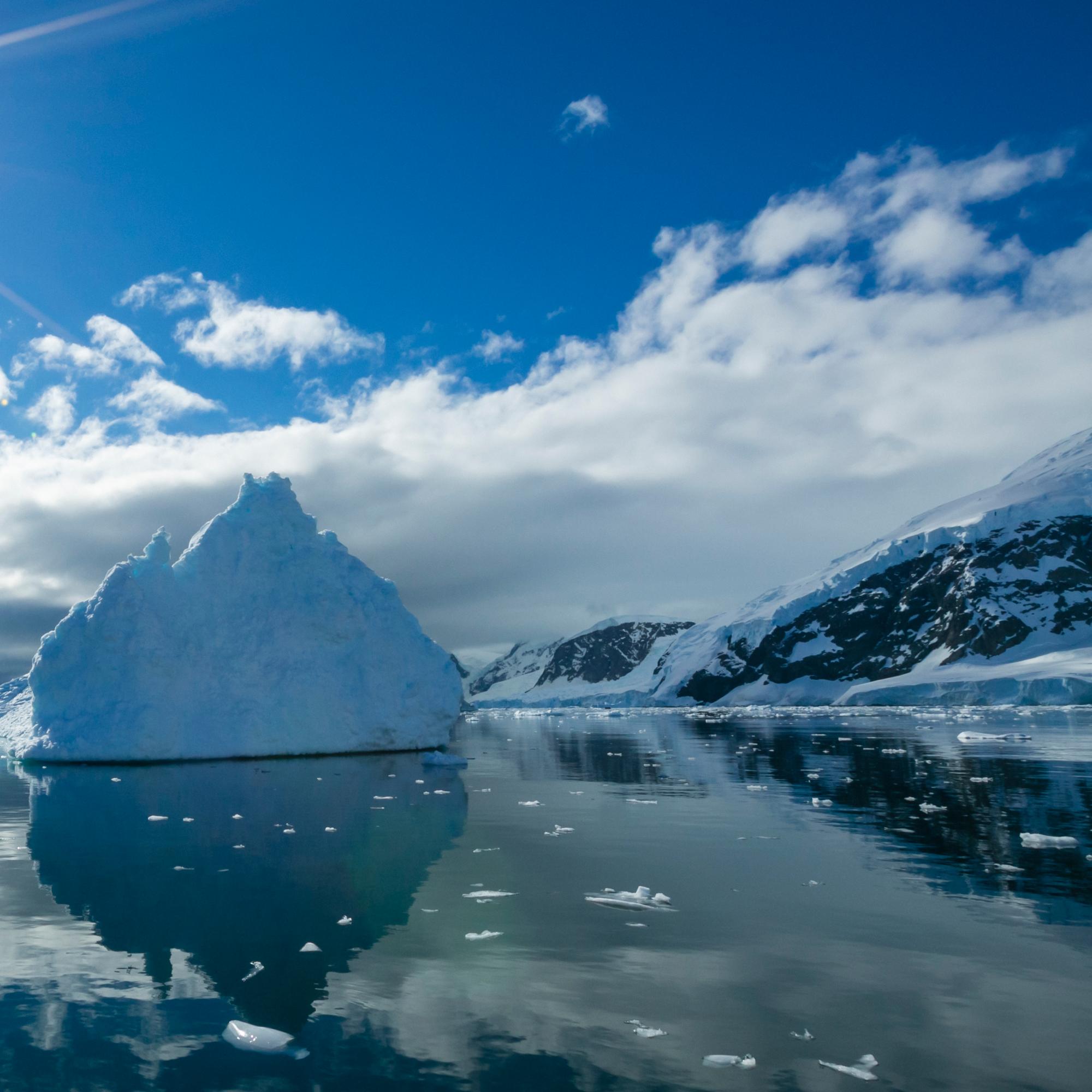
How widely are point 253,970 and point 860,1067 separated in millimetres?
4983

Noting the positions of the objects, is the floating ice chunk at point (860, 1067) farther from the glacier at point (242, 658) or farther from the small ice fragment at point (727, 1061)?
the glacier at point (242, 658)

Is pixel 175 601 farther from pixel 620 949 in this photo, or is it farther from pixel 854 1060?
pixel 854 1060

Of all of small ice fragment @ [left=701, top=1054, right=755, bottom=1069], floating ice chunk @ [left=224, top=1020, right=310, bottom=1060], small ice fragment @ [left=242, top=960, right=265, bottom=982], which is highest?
small ice fragment @ [left=242, top=960, right=265, bottom=982]

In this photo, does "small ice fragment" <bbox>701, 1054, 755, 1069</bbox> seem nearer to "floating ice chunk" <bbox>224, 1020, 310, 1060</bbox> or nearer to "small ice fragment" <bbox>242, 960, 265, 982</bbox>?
"floating ice chunk" <bbox>224, 1020, 310, 1060</bbox>

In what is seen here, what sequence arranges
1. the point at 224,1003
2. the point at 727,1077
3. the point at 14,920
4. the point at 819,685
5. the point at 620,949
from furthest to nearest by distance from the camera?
the point at 819,685 → the point at 14,920 → the point at 620,949 → the point at 224,1003 → the point at 727,1077

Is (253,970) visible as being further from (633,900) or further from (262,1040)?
(633,900)

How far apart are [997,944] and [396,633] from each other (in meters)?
31.3

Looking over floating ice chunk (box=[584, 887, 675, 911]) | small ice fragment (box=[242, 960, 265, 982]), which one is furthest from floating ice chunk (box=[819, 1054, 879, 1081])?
small ice fragment (box=[242, 960, 265, 982])

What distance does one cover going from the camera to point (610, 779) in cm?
2327

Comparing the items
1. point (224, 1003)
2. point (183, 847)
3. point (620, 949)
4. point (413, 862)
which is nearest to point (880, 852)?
point (620, 949)

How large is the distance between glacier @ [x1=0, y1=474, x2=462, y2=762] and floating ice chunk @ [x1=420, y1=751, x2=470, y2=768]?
11.7 feet

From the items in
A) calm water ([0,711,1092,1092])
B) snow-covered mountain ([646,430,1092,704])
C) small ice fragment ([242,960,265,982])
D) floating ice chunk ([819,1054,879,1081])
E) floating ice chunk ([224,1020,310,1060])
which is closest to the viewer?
floating ice chunk ([819,1054,879,1081])

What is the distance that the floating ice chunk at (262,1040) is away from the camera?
5.56 m

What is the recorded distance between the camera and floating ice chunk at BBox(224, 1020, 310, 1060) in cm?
556
